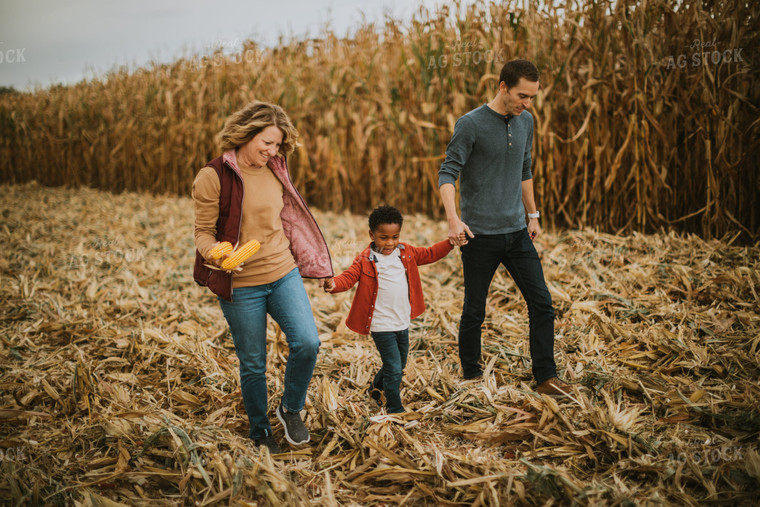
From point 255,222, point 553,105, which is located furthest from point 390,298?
point 553,105

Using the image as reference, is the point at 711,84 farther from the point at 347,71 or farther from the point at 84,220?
the point at 84,220

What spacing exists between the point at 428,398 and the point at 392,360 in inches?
19.1

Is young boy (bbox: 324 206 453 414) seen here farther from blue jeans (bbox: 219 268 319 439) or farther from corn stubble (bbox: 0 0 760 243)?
corn stubble (bbox: 0 0 760 243)

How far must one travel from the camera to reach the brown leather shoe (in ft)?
9.51

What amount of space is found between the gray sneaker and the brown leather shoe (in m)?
1.32

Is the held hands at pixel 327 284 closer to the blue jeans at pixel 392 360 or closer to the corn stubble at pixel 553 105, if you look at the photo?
the blue jeans at pixel 392 360

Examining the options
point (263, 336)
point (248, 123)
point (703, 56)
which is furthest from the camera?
point (703, 56)

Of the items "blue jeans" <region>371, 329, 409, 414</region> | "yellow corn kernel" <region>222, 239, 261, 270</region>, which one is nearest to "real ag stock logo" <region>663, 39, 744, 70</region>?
"blue jeans" <region>371, 329, 409, 414</region>

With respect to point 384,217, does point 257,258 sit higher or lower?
lower

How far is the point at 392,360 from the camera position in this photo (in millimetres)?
2760

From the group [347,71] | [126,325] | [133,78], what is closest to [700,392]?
[126,325]

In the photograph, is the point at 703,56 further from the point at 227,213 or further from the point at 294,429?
the point at 294,429

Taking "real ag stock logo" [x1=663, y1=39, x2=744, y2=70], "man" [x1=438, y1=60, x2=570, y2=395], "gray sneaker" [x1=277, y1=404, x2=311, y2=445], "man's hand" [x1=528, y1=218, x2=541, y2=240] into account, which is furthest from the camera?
"real ag stock logo" [x1=663, y1=39, x2=744, y2=70]

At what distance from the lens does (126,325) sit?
4168mm
